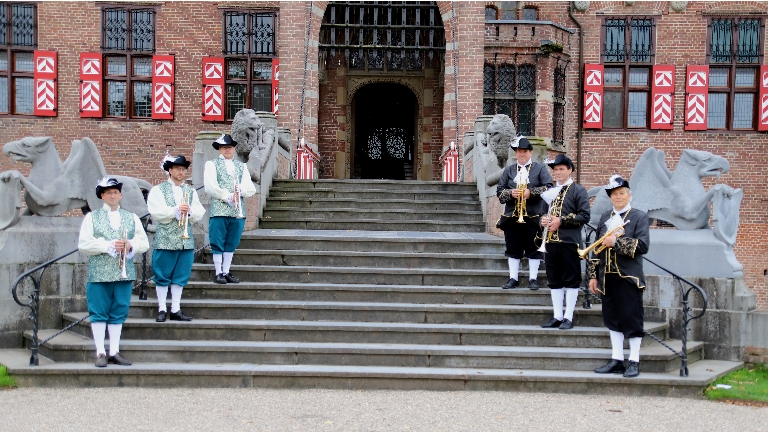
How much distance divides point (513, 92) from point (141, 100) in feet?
31.3

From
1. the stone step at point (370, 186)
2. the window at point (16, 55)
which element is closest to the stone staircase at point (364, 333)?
the stone step at point (370, 186)

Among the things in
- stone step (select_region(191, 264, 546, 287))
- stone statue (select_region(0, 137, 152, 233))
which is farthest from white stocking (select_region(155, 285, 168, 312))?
stone statue (select_region(0, 137, 152, 233))

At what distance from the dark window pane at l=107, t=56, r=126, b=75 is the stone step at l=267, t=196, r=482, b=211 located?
34.0 feet

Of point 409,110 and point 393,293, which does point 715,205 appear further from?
point 409,110

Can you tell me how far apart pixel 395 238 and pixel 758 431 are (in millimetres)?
4773

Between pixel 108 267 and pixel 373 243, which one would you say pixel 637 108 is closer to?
pixel 373 243

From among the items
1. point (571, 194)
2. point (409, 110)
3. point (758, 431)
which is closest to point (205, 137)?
point (571, 194)

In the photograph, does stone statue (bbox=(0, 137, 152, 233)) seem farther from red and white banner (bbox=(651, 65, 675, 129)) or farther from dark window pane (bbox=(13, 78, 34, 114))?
red and white banner (bbox=(651, 65, 675, 129))

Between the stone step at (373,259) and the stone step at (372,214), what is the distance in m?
2.26

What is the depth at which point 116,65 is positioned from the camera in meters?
20.2

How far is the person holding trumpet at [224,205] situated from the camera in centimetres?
836

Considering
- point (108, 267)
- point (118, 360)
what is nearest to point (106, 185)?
point (108, 267)

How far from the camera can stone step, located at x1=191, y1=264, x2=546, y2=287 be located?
867cm

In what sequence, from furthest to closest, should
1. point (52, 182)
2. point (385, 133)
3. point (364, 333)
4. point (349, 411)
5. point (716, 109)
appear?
Result: 1. point (385, 133)
2. point (716, 109)
3. point (52, 182)
4. point (364, 333)
5. point (349, 411)
